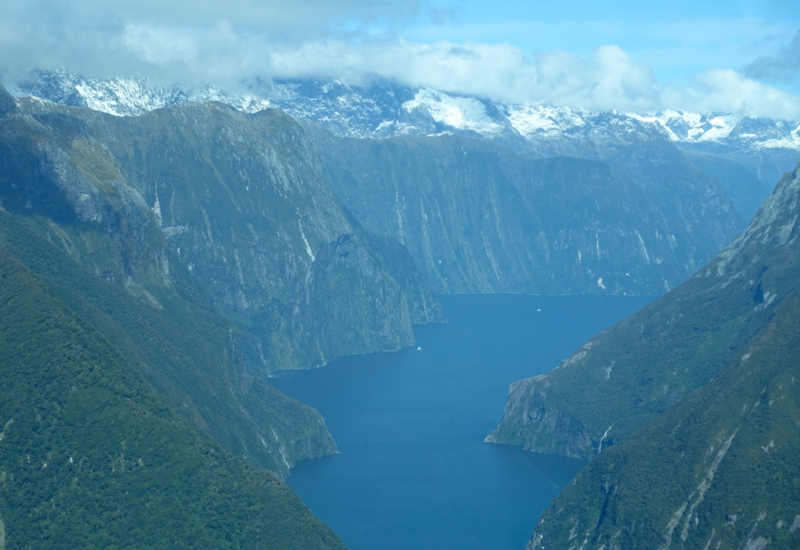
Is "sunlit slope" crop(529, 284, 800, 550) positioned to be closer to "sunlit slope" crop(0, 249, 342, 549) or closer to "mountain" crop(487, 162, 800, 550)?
"mountain" crop(487, 162, 800, 550)

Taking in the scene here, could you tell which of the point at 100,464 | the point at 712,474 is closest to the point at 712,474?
the point at 712,474

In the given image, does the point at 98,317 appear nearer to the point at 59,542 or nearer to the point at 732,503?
the point at 59,542

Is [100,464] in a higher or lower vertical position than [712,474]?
higher

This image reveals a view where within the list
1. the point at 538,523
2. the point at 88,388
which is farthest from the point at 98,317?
the point at 538,523

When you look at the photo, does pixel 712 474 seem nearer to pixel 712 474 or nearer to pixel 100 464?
pixel 712 474

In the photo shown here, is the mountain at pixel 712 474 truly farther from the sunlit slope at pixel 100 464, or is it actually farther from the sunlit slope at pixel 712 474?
the sunlit slope at pixel 100 464

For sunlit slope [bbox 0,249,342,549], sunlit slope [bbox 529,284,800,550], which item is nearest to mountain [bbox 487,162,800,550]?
sunlit slope [bbox 529,284,800,550]

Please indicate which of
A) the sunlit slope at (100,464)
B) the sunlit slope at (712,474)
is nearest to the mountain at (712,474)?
the sunlit slope at (712,474)

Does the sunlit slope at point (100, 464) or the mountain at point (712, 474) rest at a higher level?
the sunlit slope at point (100, 464)
